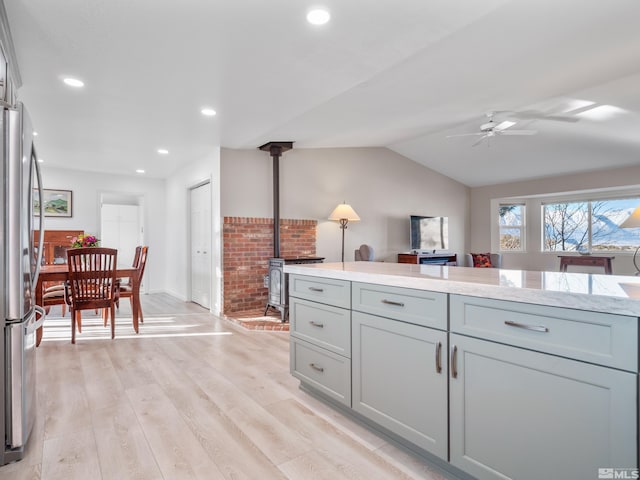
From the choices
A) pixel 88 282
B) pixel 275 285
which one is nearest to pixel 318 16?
pixel 275 285

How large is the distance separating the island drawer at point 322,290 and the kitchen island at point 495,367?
14 mm

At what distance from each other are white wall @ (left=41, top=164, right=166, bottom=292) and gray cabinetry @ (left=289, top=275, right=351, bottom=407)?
17.7ft

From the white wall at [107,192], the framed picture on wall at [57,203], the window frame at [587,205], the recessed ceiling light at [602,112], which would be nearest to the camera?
the recessed ceiling light at [602,112]

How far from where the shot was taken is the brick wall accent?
15.4ft

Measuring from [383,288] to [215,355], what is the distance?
2.07 m

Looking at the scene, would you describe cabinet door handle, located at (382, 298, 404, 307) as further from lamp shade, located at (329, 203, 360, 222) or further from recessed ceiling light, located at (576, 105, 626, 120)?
recessed ceiling light, located at (576, 105, 626, 120)

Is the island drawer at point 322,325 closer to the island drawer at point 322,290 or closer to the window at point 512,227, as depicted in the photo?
the island drawer at point 322,290

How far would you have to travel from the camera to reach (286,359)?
9.98 feet

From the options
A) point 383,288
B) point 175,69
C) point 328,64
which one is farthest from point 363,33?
point 383,288

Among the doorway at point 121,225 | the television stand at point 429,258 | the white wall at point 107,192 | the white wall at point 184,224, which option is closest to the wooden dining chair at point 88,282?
the white wall at point 184,224

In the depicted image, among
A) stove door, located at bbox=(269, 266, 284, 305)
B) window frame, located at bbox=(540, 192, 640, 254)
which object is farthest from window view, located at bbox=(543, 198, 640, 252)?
stove door, located at bbox=(269, 266, 284, 305)

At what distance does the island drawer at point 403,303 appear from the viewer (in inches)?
58.1

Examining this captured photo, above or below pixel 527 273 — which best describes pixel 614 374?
below

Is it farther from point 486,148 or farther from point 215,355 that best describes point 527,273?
point 486,148
